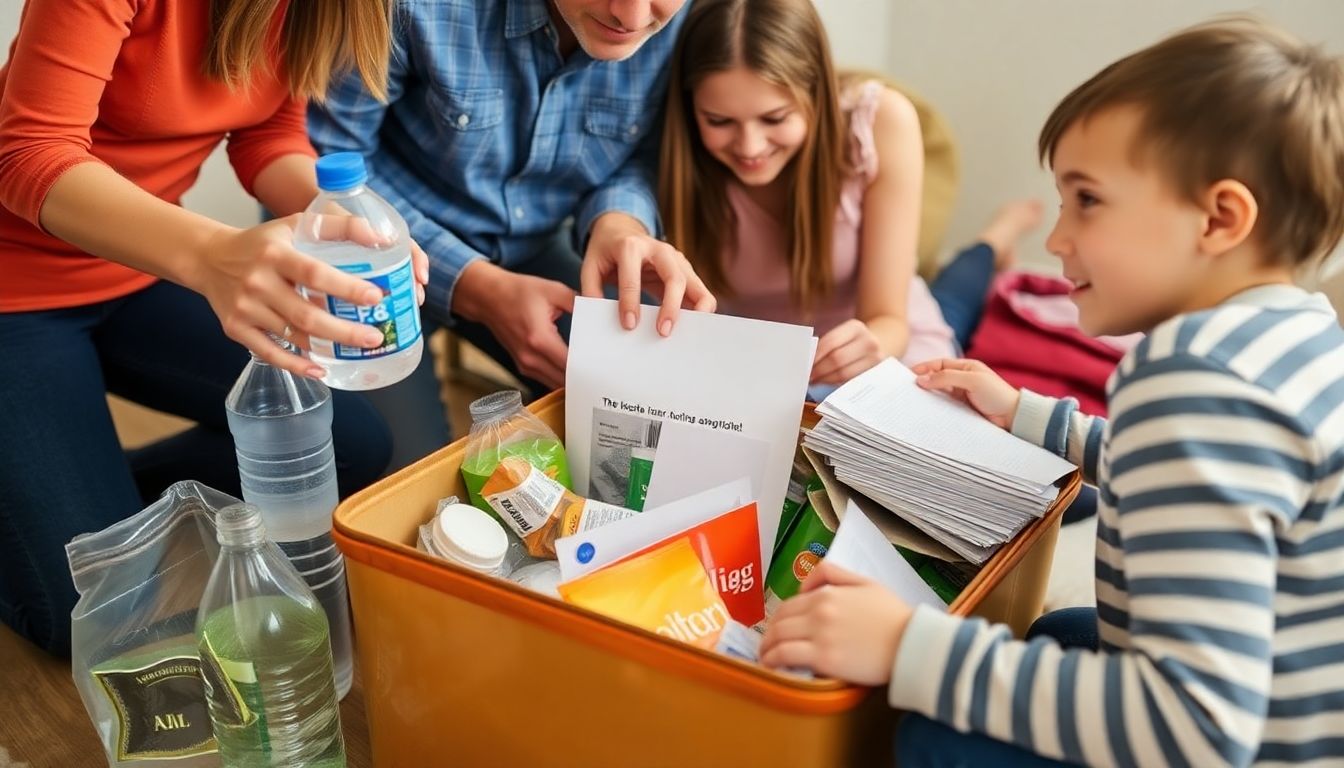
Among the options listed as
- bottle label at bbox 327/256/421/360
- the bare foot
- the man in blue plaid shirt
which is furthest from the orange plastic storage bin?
the bare foot

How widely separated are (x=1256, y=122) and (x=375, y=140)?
38.2 inches

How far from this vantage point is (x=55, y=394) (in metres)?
1.10

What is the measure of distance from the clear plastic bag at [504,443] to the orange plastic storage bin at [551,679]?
0.04m

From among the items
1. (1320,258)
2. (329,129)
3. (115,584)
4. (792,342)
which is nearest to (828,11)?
(329,129)

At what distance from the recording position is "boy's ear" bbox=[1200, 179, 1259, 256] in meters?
0.67

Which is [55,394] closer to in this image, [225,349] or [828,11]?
[225,349]

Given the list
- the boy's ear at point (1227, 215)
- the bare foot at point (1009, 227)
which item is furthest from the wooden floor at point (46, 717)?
the bare foot at point (1009, 227)

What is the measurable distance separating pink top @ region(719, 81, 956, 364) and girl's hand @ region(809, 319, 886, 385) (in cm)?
33

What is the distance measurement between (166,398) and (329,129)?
36cm

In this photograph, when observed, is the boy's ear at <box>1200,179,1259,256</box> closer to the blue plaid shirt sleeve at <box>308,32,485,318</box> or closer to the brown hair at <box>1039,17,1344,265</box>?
the brown hair at <box>1039,17,1344,265</box>

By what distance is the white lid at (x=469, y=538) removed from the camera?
0.86m

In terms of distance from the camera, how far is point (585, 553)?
0.84 metres

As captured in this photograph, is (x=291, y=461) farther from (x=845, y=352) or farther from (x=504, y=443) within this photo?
(x=845, y=352)

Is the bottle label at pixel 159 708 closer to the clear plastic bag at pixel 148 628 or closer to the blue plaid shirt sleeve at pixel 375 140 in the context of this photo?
the clear plastic bag at pixel 148 628
